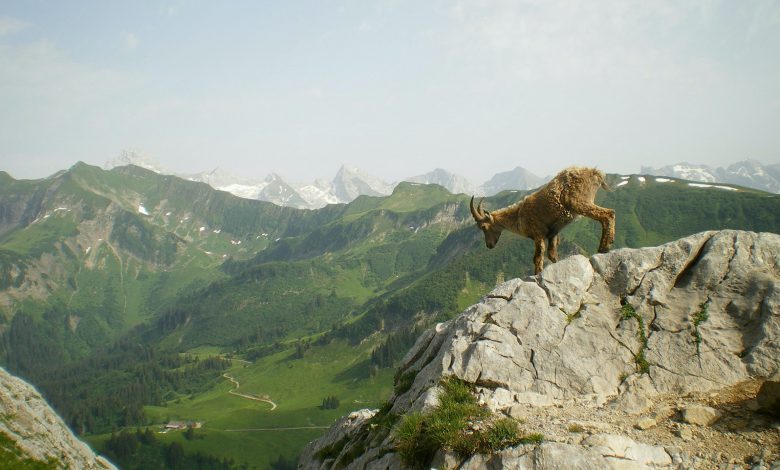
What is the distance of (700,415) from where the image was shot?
43.2 ft

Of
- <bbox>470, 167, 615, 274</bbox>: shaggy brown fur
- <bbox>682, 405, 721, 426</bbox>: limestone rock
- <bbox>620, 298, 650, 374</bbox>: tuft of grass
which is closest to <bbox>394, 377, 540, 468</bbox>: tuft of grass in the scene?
<bbox>682, 405, 721, 426</bbox>: limestone rock

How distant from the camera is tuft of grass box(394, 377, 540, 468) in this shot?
11891mm

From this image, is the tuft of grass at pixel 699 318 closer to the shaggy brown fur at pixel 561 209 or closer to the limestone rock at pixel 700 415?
the limestone rock at pixel 700 415

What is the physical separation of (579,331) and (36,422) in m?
78.7

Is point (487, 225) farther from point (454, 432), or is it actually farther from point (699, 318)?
point (454, 432)

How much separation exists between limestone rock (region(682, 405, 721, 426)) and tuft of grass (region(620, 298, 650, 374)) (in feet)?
8.35

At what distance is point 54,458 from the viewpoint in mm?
61562

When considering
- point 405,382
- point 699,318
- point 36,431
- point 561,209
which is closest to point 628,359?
point 699,318

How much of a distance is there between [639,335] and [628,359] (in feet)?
3.61

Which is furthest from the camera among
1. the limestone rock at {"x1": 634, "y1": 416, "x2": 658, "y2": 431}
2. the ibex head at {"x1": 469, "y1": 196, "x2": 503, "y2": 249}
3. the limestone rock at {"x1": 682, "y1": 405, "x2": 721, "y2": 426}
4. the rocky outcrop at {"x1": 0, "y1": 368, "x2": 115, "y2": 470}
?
the rocky outcrop at {"x1": 0, "y1": 368, "x2": 115, "y2": 470}

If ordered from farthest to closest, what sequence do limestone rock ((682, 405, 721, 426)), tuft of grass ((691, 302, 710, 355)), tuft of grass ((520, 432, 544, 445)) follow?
tuft of grass ((691, 302, 710, 355)), limestone rock ((682, 405, 721, 426)), tuft of grass ((520, 432, 544, 445))

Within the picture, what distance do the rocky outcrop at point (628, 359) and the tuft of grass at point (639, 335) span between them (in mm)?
36

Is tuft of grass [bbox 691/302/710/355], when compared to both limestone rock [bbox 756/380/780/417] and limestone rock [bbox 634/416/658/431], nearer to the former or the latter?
limestone rock [bbox 756/380/780/417]

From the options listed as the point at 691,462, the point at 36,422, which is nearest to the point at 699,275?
the point at 691,462
